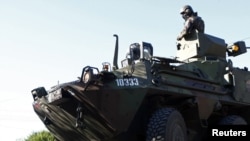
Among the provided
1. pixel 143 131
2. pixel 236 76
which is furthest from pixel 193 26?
pixel 143 131

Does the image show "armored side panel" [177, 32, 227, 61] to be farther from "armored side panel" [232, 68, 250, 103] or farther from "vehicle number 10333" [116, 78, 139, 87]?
"vehicle number 10333" [116, 78, 139, 87]

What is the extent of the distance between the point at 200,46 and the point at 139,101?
12.6 ft

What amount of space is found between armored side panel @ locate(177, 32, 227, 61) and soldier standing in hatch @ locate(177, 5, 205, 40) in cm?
14

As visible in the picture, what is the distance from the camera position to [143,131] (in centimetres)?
768

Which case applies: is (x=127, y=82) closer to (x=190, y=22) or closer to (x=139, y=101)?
(x=139, y=101)

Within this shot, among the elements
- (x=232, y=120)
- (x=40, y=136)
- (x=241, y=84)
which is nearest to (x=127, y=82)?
(x=232, y=120)

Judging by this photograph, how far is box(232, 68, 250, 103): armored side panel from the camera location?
976 centimetres

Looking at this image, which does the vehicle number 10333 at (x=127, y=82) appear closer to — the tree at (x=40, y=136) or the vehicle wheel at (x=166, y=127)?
the vehicle wheel at (x=166, y=127)

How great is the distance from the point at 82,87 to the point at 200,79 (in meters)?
2.72

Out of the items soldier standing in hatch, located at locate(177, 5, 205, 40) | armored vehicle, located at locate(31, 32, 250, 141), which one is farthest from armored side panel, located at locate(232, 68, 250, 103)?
soldier standing in hatch, located at locate(177, 5, 205, 40)

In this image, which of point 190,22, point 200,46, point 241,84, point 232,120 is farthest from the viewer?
point 190,22

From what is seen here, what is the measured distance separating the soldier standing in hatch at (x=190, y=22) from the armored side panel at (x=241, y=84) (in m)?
1.39

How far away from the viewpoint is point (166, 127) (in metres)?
7.02

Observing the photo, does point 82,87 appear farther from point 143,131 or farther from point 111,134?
point 143,131
